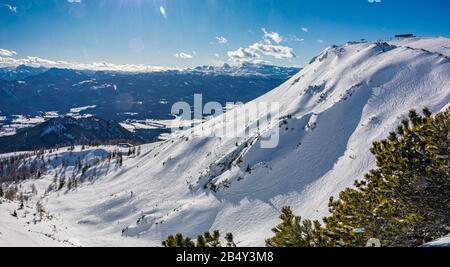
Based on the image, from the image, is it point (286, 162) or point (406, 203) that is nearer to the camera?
point (406, 203)

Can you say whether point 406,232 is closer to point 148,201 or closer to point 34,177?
point 148,201

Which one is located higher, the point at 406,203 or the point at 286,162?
the point at 286,162

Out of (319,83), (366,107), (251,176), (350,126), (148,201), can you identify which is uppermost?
(319,83)

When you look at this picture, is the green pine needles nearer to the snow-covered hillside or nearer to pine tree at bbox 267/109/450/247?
pine tree at bbox 267/109/450/247

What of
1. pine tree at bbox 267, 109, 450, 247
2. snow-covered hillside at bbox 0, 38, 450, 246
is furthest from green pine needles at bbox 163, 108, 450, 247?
snow-covered hillside at bbox 0, 38, 450, 246

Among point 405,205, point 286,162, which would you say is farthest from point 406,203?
point 286,162

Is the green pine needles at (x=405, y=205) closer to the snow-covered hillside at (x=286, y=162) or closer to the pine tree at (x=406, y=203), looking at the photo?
the pine tree at (x=406, y=203)

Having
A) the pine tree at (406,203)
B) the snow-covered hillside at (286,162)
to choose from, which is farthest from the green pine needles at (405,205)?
the snow-covered hillside at (286,162)

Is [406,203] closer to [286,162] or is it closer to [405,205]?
[405,205]
